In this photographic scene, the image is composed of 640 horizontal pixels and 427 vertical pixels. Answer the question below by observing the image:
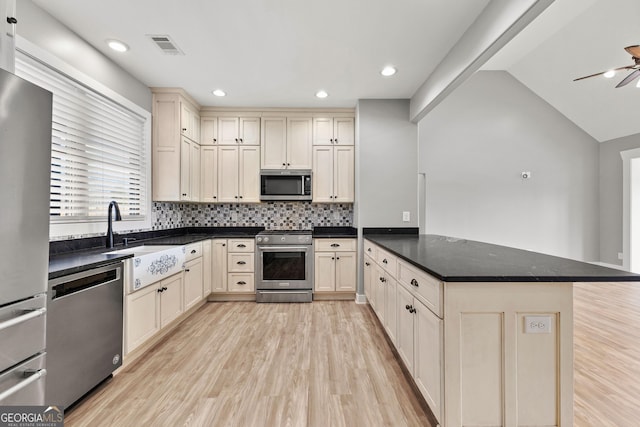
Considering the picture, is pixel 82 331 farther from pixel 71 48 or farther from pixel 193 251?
→ pixel 71 48

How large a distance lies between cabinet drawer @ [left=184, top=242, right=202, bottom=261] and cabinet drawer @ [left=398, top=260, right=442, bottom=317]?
2.29 m

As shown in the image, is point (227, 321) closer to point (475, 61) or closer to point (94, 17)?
point (94, 17)

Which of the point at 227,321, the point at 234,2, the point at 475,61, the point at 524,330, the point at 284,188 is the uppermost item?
the point at 234,2

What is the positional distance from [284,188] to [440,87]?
2249 millimetres

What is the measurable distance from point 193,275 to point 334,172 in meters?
2.26

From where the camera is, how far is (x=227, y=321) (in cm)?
304

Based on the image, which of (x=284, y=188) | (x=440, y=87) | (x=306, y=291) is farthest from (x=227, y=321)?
(x=440, y=87)

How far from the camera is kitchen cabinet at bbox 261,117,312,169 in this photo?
389cm

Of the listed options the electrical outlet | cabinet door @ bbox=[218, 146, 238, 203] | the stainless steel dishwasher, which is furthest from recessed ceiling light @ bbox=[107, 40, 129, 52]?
the electrical outlet

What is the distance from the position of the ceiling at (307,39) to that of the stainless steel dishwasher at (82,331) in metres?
1.90

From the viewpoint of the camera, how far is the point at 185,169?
137 inches

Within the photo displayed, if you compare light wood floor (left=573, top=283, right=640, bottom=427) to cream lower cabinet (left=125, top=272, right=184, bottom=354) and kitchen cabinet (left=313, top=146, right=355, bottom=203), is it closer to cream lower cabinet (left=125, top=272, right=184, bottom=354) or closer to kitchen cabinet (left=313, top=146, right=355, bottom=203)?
kitchen cabinet (left=313, top=146, right=355, bottom=203)

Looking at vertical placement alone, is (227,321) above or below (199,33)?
below

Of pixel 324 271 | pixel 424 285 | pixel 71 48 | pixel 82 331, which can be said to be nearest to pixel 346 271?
pixel 324 271
